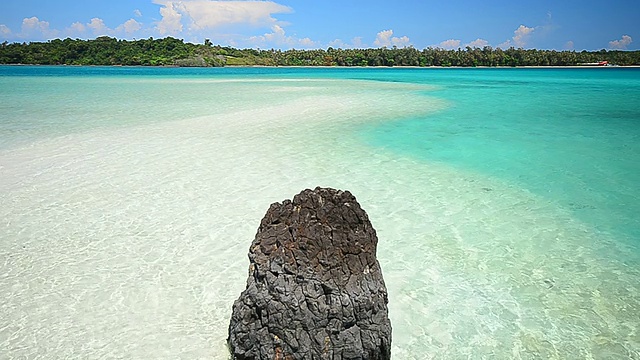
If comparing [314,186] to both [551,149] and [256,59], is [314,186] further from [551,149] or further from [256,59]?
[256,59]

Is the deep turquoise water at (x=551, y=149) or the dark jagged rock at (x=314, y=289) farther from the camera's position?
the deep turquoise water at (x=551, y=149)

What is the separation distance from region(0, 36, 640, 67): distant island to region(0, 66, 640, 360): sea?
90.8m

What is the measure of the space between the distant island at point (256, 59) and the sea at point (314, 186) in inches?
3576

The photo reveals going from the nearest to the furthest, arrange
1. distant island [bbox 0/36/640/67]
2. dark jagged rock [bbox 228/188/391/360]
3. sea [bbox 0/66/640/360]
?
dark jagged rock [bbox 228/188/391/360], sea [bbox 0/66/640/360], distant island [bbox 0/36/640/67]

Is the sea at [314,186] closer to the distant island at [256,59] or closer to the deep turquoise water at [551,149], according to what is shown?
the deep turquoise water at [551,149]

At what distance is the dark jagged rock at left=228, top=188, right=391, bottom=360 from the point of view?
2.60 metres

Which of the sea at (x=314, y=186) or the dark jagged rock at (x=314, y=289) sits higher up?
the dark jagged rock at (x=314, y=289)

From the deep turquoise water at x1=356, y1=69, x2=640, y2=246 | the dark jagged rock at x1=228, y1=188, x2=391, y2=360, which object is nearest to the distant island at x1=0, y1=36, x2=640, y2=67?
the deep turquoise water at x1=356, y1=69, x2=640, y2=246

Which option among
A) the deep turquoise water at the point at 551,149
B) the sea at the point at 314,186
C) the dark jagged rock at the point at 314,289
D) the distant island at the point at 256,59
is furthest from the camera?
the distant island at the point at 256,59

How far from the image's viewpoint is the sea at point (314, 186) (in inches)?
130

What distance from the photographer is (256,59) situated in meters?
116

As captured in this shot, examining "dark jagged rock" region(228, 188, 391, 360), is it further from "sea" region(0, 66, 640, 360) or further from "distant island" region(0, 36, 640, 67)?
"distant island" region(0, 36, 640, 67)

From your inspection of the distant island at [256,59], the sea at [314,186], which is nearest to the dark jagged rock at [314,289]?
the sea at [314,186]

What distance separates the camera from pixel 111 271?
4.08 m
